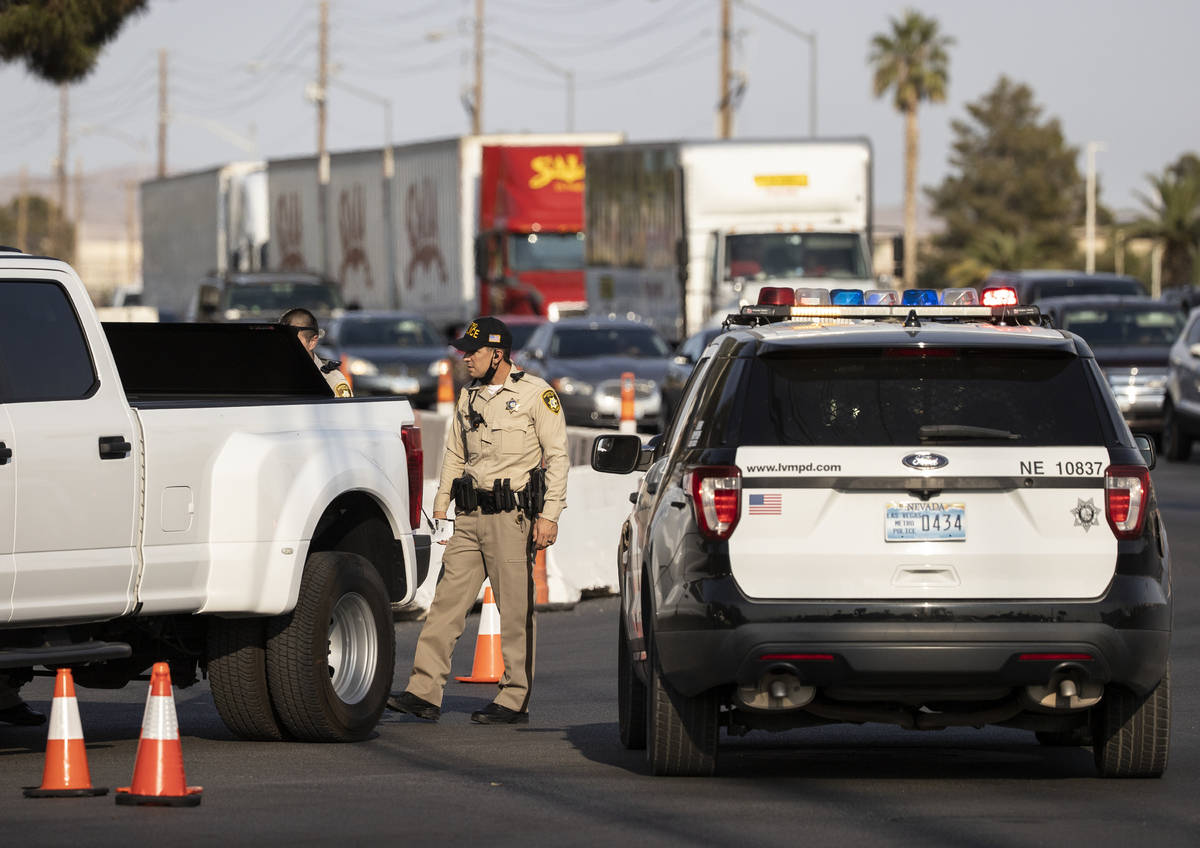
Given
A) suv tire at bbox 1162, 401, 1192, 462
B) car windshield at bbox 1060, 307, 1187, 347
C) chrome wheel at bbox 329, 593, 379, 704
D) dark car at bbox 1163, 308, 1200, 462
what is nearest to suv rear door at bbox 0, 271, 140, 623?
chrome wheel at bbox 329, 593, 379, 704

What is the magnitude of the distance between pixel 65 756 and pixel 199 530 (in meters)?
1.32

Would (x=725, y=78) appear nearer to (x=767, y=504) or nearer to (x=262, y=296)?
(x=262, y=296)

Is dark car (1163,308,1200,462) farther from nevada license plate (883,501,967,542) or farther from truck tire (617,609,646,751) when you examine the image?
nevada license plate (883,501,967,542)

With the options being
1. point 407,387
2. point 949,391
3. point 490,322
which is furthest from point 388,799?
point 407,387

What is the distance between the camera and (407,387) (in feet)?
115

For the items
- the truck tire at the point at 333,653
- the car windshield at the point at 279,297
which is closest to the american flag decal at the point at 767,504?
the truck tire at the point at 333,653

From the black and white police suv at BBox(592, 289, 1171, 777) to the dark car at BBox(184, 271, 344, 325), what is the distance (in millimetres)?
29854

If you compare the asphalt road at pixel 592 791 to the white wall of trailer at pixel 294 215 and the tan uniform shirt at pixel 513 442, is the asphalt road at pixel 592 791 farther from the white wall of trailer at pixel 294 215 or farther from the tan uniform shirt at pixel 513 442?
the white wall of trailer at pixel 294 215

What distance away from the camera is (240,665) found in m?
9.88

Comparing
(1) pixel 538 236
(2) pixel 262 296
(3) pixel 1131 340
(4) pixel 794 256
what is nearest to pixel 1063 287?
(3) pixel 1131 340

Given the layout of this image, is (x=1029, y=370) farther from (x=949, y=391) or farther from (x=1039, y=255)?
(x=1039, y=255)

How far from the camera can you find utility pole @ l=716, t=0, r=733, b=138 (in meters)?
60.5

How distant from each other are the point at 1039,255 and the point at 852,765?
7924 centimetres

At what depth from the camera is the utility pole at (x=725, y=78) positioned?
2382 inches
